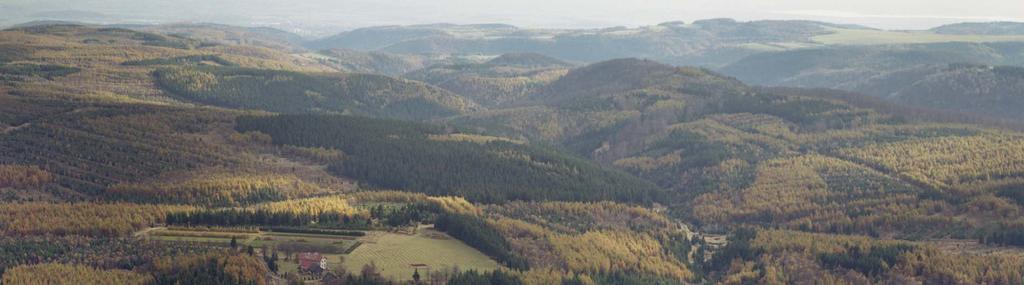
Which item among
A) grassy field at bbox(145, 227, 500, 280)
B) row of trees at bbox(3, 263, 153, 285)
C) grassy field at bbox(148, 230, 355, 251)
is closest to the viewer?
row of trees at bbox(3, 263, 153, 285)

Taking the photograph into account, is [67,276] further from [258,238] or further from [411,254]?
[411,254]

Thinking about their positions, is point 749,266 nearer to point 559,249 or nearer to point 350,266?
point 559,249

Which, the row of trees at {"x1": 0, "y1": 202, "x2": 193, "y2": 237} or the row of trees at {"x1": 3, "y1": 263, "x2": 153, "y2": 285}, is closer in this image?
the row of trees at {"x1": 3, "y1": 263, "x2": 153, "y2": 285}

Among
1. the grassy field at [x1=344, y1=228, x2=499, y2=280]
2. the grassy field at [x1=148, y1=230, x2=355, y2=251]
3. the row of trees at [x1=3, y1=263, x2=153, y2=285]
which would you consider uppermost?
the row of trees at [x1=3, y1=263, x2=153, y2=285]

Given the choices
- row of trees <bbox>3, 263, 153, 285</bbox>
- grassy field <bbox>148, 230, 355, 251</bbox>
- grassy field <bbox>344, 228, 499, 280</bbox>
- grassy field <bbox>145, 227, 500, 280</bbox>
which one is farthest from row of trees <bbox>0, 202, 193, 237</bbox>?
grassy field <bbox>344, 228, 499, 280</bbox>

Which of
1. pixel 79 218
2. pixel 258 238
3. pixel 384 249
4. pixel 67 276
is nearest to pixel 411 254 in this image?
pixel 384 249

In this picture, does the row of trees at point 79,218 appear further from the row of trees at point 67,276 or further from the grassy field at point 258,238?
the row of trees at point 67,276

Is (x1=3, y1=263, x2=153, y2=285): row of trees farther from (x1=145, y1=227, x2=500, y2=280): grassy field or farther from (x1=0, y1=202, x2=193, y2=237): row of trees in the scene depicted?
(x1=0, y1=202, x2=193, y2=237): row of trees

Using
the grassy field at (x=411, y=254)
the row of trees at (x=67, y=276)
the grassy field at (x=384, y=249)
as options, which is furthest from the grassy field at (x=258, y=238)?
the row of trees at (x=67, y=276)
